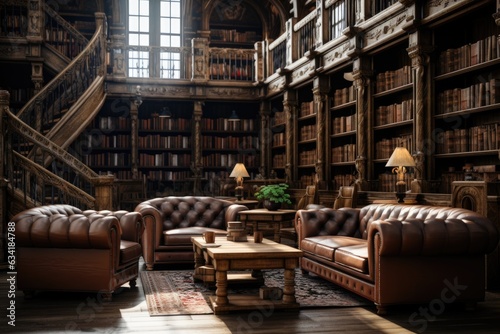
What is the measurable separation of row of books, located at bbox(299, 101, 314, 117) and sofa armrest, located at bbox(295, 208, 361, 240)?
4525 millimetres

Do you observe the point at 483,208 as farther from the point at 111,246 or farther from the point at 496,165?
the point at 111,246

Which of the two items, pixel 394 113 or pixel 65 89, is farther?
pixel 65 89

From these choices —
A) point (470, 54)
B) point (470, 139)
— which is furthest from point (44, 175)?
point (470, 54)

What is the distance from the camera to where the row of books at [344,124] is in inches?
349

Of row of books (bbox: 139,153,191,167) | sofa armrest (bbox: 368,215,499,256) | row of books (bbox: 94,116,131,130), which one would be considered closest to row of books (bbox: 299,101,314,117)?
row of books (bbox: 139,153,191,167)

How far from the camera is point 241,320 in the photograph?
4254 mm

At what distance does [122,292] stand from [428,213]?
2789 mm

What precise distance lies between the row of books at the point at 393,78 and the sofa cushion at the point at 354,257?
9.97 feet

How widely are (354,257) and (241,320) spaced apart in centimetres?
111

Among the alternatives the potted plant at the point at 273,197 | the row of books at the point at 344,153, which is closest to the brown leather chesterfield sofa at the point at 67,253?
the potted plant at the point at 273,197

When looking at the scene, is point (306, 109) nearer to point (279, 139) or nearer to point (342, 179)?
point (279, 139)

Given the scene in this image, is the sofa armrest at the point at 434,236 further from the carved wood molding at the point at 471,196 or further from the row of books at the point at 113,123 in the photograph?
the row of books at the point at 113,123

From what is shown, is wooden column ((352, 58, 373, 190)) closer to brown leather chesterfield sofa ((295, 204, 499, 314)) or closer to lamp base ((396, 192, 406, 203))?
lamp base ((396, 192, 406, 203))

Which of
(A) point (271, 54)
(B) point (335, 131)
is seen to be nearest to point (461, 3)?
(B) point (335, 131)
